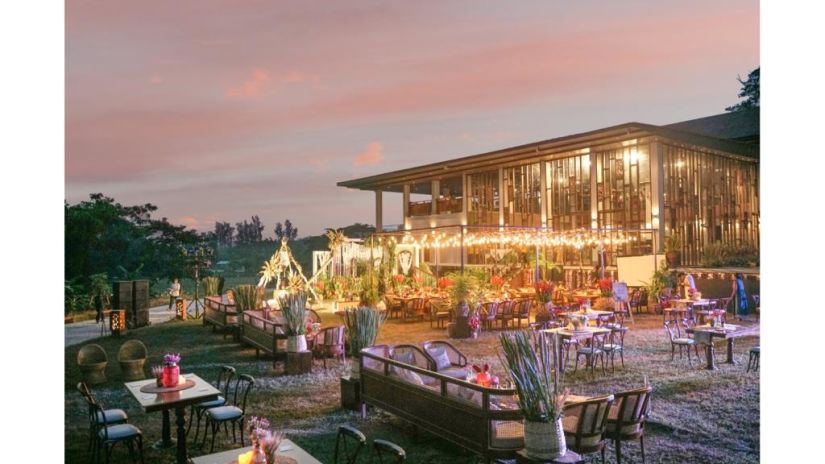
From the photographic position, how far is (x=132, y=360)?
29.0 ft

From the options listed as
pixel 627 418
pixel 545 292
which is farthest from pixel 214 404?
pixel 545 292

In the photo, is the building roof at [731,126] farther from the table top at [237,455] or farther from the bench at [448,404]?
the table top at [237,455]

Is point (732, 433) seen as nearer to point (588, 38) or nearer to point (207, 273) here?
point (588, 38)

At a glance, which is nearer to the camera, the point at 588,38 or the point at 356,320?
the point at 356,320

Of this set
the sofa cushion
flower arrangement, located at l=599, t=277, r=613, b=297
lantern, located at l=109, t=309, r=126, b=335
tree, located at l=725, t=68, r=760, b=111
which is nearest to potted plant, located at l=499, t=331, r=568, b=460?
the sofa cushion

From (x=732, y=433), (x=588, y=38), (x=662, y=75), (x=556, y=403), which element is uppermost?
(x=588, y=38)

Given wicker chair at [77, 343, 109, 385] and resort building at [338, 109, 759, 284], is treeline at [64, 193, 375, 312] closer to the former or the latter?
resort building at [338, 109, 759, 284]

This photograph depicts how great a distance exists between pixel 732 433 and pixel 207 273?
21.1 meters

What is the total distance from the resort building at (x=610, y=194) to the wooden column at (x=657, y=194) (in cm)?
4

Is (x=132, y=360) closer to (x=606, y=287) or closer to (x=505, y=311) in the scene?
(x=505, y=311)

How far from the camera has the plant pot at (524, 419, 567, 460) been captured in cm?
435

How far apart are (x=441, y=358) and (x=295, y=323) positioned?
9.25 ft
